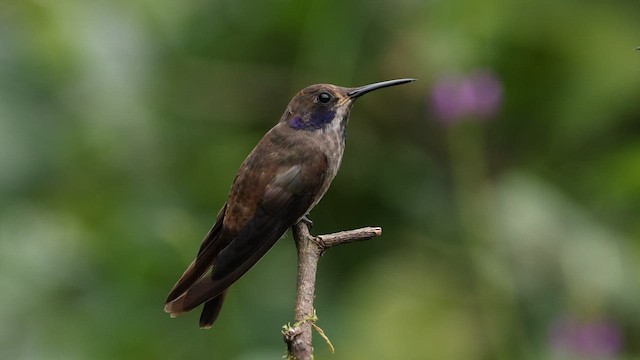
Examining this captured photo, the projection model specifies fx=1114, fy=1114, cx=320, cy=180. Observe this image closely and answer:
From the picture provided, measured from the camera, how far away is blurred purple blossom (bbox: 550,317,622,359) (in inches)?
143

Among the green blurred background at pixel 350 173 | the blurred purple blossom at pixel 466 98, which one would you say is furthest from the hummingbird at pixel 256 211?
the blurred purple blossom at pixel 466 98

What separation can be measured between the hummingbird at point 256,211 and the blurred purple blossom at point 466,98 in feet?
4.70

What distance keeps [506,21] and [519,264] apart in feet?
3.64

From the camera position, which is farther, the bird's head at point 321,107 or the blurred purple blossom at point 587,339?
the blurred purple blossom at point 587,339

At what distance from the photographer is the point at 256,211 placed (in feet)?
7.88

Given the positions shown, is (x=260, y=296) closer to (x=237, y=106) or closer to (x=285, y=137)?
(x=237, y=106)

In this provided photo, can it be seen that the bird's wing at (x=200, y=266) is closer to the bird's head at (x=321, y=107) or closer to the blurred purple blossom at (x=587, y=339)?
the bird's head at (x=321, y=107)

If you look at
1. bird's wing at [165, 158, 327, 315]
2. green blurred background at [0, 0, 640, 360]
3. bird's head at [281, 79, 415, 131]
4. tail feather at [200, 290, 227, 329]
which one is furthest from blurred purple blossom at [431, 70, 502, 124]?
tail feather at [200, 290, 227, 329]

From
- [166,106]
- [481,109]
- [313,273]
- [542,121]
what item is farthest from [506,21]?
[313,273]

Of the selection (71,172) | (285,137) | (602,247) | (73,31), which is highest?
(73,31)

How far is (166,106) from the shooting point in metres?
4.66

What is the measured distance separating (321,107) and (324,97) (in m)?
0.03

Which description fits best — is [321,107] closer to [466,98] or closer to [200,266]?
[200,266]

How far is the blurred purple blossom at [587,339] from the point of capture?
→ 11.9 ft
